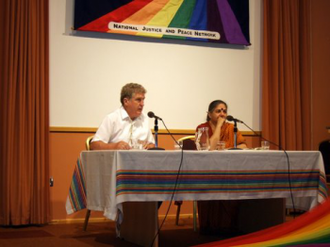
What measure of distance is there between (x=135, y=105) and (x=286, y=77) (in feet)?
7.22

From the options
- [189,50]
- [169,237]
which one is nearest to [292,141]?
[189,50]

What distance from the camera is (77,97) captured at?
4.49 metres

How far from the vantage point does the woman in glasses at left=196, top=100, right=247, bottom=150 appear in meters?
3.75

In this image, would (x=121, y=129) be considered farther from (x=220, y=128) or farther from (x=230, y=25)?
(x=230, y=25)

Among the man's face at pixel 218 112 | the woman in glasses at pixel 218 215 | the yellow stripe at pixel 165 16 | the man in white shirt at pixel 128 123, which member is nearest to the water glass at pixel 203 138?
the woman in glasses at pixel 218 215

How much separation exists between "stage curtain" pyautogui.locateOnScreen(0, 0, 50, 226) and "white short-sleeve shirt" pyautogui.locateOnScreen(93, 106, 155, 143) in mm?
909

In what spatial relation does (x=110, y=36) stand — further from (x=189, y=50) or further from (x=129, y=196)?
(x=129, y=196)

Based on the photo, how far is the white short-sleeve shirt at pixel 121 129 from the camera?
141 inches

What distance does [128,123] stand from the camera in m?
3.73

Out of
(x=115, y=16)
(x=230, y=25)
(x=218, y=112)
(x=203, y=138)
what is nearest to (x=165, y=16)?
(x=115, y=16)

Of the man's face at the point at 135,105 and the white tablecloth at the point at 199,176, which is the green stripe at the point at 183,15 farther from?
the white tablecloth at the point at 199,176

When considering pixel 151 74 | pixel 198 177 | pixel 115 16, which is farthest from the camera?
pixel 151 74

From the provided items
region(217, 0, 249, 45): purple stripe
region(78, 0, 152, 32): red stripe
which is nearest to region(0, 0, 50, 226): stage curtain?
region(78, 0, 152, 32): red stripe

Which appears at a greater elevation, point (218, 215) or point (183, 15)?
point (183, 15)
